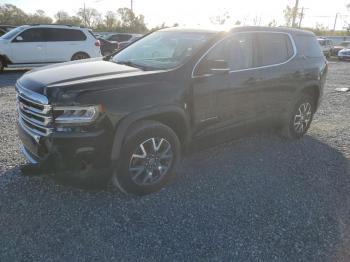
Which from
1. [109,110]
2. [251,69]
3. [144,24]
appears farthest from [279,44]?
[144,24]

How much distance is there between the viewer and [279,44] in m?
5.10

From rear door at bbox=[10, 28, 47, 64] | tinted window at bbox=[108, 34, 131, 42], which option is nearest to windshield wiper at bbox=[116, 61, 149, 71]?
rear door at bbox=[10, 28, 47, 64]

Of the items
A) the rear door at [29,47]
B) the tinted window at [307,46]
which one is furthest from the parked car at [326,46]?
A: the tinted window at [307,46]

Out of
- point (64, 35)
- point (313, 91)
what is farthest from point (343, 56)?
point (313, 91)

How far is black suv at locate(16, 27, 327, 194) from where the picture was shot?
308 centimetres

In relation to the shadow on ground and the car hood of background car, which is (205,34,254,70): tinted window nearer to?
the car hood of background car

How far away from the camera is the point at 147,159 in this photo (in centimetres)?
364

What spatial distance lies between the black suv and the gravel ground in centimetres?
42

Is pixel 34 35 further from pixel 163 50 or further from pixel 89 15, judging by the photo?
pixel 89 15

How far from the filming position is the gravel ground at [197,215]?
2879mm

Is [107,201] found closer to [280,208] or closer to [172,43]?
[280,208]

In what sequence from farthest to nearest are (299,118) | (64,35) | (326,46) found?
(326,46) < (64,35) < (299,118)

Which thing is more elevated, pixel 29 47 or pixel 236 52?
pixel 236 52

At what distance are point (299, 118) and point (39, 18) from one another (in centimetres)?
4887
